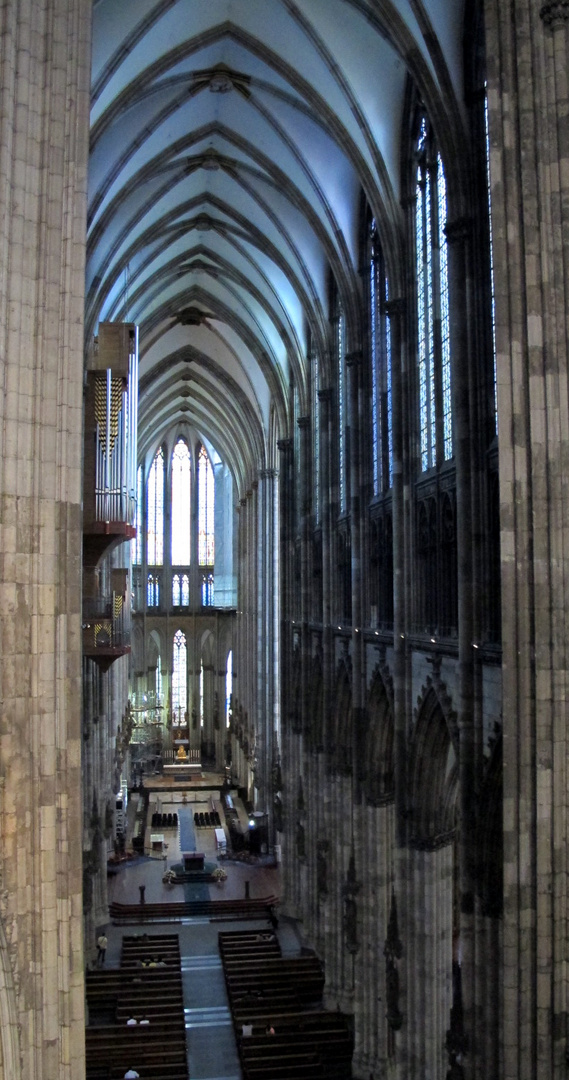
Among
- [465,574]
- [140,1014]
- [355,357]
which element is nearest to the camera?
[465,574]

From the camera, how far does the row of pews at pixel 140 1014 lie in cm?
2152

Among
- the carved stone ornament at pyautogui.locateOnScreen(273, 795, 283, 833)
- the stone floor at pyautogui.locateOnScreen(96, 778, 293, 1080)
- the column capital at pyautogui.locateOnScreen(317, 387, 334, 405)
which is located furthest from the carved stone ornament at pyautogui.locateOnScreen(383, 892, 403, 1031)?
the carved stone ornament at pyautogui.locateOnScreen(273, 795, 283, 833)

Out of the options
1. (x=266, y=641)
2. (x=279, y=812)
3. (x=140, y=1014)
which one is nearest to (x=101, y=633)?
(x=140, y=1014)

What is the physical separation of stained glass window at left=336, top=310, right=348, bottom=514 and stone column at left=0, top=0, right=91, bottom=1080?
16.6m

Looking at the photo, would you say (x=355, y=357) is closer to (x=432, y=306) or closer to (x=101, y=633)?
(x=432, y=306)

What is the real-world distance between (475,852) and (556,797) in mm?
3858

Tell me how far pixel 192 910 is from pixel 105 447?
65.1 feet

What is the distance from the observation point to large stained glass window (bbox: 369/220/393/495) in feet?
71.8

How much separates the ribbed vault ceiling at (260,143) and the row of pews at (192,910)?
17.0 meters

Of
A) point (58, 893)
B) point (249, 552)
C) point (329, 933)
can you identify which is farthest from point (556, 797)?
point (249, 552)

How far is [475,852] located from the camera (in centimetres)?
1455

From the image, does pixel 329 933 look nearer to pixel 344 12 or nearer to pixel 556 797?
pixel 556 797

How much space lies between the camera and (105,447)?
20.8 metres

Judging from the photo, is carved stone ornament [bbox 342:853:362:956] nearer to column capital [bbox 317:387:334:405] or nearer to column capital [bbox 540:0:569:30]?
column capital [bbox 317:387:334:405]
